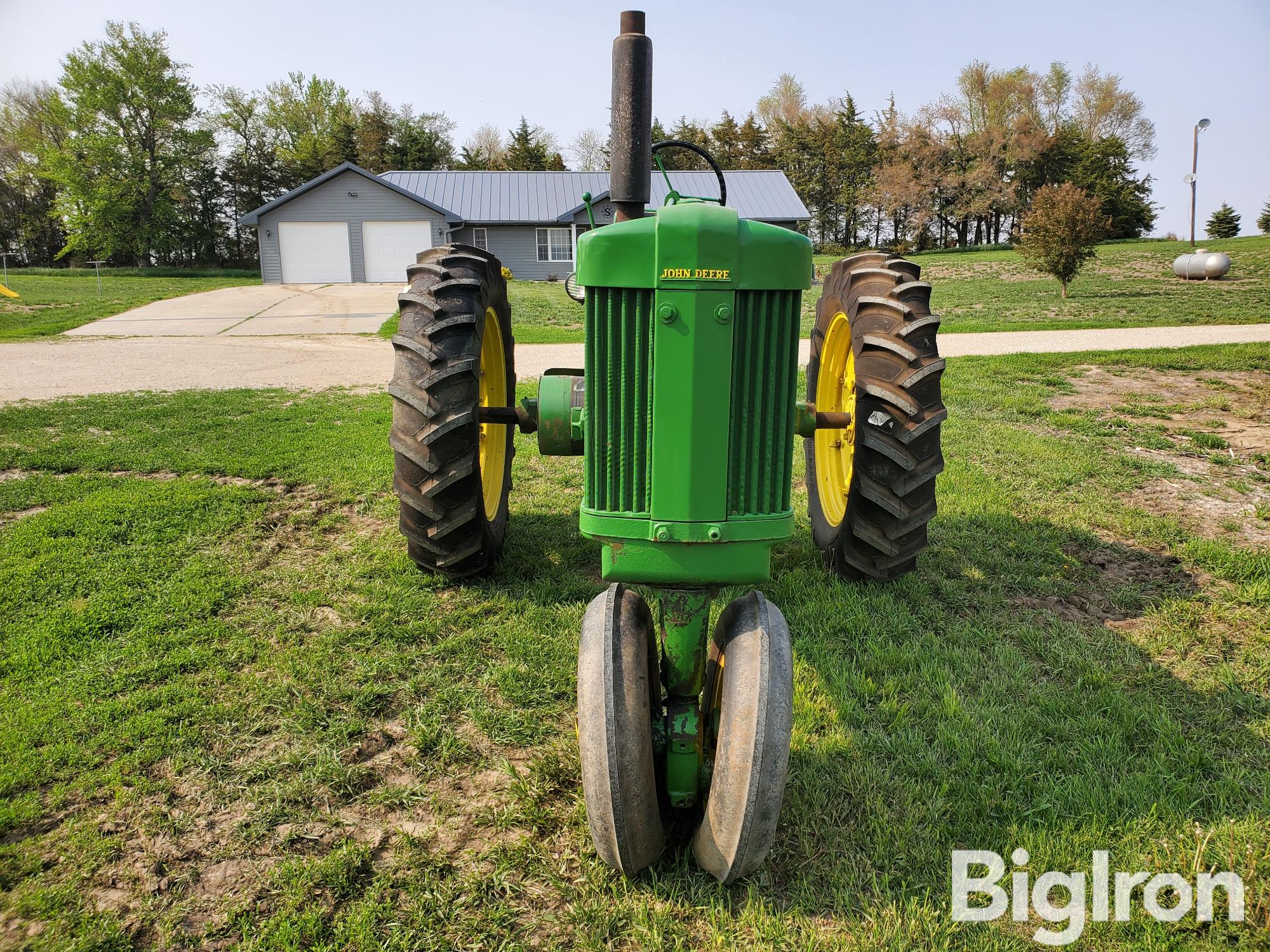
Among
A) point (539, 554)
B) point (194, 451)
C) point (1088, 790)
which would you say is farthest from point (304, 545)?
point (1088, 790)

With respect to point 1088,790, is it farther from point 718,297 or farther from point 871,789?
point 718,297

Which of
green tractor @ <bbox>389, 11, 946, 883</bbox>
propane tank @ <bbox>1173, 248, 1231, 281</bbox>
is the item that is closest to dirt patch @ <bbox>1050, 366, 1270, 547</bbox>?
green tractor @ <bbox>389, 11, 946, 883</bbox>

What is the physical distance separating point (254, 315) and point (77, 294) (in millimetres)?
7677

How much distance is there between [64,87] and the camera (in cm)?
4150

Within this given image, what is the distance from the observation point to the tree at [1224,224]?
40031 mm

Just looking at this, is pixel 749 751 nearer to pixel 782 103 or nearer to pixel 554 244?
pixel 554 244

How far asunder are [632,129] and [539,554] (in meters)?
2.31

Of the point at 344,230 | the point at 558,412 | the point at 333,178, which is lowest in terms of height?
the point at 558,412

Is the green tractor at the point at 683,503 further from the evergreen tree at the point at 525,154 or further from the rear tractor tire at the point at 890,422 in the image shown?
the evergreen tree at the point at 525,154

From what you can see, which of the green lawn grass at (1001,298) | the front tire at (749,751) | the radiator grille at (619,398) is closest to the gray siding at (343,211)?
the green lawn grass at (1001,298)

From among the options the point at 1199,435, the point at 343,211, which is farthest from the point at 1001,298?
the point at 343,211

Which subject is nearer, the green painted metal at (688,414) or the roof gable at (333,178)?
the green painted metal at (688,414)

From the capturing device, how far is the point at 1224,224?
4047cm

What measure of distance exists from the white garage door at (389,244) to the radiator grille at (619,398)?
29668 millimetres
